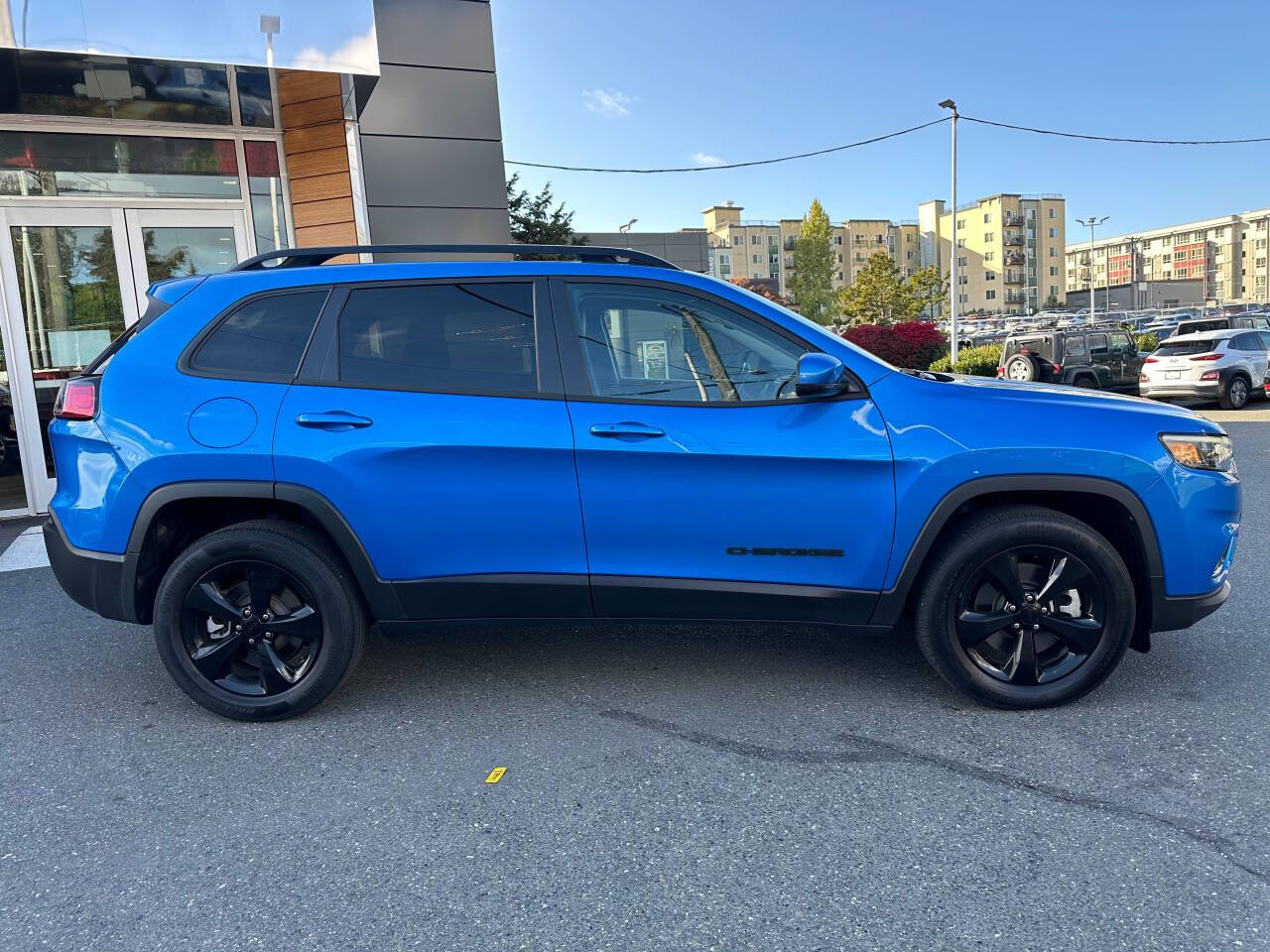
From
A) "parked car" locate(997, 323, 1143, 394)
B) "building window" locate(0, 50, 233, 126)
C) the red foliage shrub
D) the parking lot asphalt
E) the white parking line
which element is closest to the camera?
the parking lot asphalt

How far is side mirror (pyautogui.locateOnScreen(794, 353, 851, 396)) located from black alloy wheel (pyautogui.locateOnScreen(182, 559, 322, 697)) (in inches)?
79.9

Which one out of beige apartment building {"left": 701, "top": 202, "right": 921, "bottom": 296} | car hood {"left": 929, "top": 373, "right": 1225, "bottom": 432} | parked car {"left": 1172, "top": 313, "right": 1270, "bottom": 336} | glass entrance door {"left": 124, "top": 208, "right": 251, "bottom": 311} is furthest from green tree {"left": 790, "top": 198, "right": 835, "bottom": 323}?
beige apartment building {"left": 701, "top": 202, "right": 921, "bottom": 296}

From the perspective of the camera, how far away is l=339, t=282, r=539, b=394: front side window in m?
3.36

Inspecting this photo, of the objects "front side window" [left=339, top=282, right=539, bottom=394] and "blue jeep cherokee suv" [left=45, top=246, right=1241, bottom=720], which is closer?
"blue jeep cherokee suv" [left=45, top=246, right=1241, bottom=720]

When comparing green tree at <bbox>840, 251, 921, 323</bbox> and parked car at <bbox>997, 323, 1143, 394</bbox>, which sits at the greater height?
green tree at <bbox>840, 251, 921, 323</bbox>

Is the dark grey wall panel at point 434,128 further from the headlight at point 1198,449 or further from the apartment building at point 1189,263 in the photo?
the apartment building at point 1189,263

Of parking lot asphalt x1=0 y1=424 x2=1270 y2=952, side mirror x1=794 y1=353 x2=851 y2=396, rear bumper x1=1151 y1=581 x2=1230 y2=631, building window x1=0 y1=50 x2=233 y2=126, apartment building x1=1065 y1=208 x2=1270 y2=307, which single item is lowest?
parking lot asphalt x1=0 y1=424 x2=1270 y2=952

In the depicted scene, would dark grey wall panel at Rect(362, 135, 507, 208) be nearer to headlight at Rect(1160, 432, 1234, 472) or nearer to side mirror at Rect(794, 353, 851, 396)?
side mirror at Rect(794, 353, 851, 396)

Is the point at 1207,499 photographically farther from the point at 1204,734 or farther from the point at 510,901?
the point at 510,901

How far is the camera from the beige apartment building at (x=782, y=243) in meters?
112

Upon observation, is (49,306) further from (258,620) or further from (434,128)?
(258,620)

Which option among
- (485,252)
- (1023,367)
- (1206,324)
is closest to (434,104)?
(485,252)

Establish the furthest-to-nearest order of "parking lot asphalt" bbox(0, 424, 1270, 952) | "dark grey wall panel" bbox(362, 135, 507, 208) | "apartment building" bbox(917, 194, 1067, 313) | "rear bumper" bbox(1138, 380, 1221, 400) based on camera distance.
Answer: "apartment building" bbox(917, 194, 1067, 313)
"rear bumper" bbox(1138, 380, 1221, 400)
"dark grey wall panel" bbox(362, 135, 507, 208)
"parking lot asphalt" bbox(0, 424, 1270, 952)

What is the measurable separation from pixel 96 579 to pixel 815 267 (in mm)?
46153
